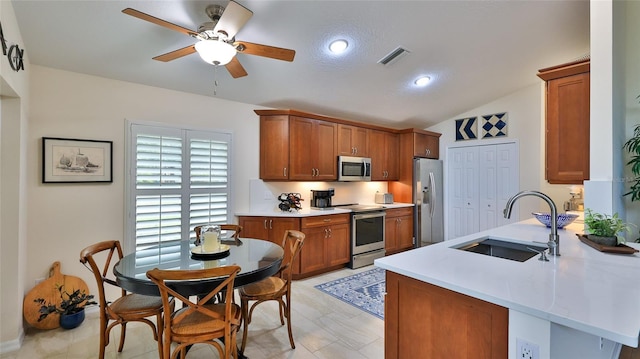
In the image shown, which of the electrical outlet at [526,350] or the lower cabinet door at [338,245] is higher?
the electrical outlet at [526,350]

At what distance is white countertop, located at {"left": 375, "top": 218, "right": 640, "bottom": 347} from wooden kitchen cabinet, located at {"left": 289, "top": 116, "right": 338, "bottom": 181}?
2.51m

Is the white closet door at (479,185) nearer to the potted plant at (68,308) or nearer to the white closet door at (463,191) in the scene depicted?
the white closet door at (463,191)

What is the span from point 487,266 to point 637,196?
2078 millimetres

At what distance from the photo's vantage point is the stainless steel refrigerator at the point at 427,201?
5164 millimetres

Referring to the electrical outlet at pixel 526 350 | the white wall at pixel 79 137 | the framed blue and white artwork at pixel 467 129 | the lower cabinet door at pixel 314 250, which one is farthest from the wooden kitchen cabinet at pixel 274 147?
the framed blue and white artwork at pixel 467 129

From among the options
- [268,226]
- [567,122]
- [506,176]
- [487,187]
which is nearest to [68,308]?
[268,226]

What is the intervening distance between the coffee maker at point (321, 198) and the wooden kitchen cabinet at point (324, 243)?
1.16 ft

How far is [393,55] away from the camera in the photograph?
10.6 feet

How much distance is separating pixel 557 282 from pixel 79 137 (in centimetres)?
380

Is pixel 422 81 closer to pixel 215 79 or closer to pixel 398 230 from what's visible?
pixel 398 230

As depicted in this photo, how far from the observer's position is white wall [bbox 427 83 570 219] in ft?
14.3

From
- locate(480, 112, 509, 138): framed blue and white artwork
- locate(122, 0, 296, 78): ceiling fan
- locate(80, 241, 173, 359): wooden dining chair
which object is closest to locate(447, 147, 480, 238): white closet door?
locate(480, 112, 509, 138): framed blue and white artwork

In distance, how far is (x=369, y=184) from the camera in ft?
17.6

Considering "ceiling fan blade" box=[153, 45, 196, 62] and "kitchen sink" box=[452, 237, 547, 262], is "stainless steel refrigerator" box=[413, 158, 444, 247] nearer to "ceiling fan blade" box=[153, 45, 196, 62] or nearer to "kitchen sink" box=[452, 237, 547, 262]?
"kitchen sink" box=[452, 237, 547, 262]
